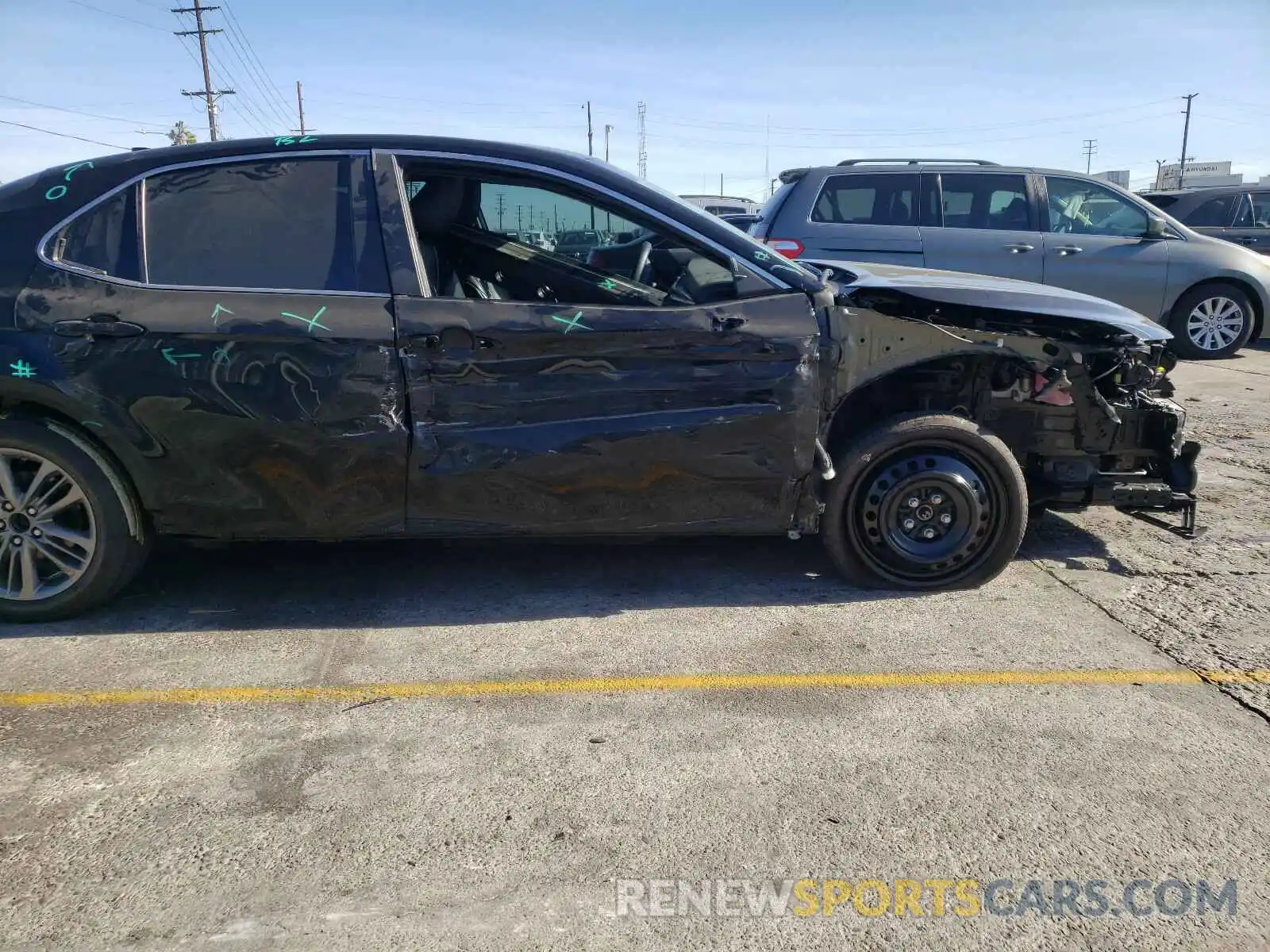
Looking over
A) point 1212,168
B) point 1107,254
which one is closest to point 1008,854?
point 1107,254

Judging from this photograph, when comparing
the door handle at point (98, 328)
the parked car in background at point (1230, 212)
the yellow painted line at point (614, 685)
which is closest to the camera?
the yellow painted line at point (614, 685)

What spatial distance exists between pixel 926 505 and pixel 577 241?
6.03ft

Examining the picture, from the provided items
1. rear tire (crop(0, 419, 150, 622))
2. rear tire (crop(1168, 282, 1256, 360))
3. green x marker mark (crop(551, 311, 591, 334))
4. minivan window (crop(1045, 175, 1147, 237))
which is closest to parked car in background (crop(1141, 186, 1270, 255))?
rear tire (crop(1168, 282, 1256, 360))

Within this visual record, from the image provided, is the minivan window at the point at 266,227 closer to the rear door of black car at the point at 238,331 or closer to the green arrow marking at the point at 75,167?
the rear door of black car at the point at 238,331

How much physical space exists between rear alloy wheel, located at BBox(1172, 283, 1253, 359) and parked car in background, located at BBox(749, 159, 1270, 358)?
0.69 ft

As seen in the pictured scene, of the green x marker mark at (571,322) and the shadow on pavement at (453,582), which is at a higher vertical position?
the green x marker mark at (571,322)

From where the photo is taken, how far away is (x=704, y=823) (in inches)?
100.0

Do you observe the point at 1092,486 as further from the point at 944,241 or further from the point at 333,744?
the point at 944,241

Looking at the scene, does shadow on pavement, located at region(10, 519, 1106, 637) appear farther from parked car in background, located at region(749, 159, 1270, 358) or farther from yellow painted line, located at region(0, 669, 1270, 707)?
parked car in background, located at region(749, 159, 1270, 358)

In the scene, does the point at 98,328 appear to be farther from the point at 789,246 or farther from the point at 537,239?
the point at 789,246

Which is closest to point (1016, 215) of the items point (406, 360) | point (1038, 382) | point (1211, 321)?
point (1211, 321)

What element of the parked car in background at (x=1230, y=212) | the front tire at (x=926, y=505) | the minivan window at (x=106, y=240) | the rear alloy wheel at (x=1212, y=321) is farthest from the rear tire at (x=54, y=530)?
the parked car in background at (x=1230, y=212)

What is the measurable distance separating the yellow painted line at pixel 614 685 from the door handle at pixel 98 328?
1.29 m

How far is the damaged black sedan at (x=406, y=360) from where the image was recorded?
11.6 feet
